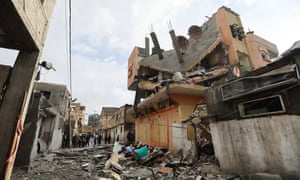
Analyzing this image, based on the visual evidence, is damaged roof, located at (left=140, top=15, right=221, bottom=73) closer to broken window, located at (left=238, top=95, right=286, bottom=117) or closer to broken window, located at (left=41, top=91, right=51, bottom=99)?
broken window, located at (left=238, top=95, right=286, bottom=117)

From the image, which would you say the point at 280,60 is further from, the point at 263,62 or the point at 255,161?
the point at 263,62

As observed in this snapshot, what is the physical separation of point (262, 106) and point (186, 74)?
724 cm

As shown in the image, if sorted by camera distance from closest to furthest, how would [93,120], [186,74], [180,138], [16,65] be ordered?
[16,65] → [180,138] → [186,74] → [93,120]

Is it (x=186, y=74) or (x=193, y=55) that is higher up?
(x=193, y=55)

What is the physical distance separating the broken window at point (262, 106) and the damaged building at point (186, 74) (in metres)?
2.13

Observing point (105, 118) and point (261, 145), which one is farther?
point (105, 118)

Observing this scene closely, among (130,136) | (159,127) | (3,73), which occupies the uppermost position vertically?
(3,73)

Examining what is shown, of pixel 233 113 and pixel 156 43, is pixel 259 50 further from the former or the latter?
pixel 233 113

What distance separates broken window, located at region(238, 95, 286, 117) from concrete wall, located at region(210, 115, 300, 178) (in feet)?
0.70

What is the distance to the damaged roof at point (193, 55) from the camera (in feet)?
45.5

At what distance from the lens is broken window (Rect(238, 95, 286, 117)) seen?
473cm

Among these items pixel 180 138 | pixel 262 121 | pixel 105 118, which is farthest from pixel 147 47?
pixel 105 118

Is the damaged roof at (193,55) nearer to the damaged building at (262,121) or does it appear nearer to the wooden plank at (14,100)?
the damaged building at (262,121)

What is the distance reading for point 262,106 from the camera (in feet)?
16.9
